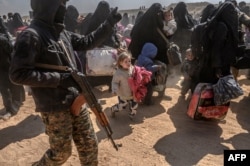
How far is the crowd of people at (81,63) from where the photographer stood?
8.81 feet

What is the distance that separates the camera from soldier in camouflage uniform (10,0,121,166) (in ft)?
8.50

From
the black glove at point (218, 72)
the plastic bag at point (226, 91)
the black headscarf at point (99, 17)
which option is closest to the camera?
the plastic bag at point (226, 91)

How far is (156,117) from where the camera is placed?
18.1 feet

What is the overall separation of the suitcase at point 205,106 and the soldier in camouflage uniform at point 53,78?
7.18ft

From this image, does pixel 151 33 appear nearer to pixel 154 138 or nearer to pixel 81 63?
pixel 81 63

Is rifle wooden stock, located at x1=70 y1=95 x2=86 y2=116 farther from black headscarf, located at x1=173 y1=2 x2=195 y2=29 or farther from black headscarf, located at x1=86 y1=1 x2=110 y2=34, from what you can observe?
black headscarf, located at x1=173 y1=2 x2=195 y2=29

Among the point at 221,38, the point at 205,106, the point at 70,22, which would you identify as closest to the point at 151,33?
the point at 221,38

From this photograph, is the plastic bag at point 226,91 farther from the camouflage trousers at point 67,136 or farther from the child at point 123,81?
the camouflage trousers at point 67,136

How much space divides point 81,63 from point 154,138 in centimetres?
196

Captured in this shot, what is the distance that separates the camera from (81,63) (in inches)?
219

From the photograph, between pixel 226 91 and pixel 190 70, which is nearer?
pixel 226 91

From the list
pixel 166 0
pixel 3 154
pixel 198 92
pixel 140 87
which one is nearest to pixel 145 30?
pixel 140 87

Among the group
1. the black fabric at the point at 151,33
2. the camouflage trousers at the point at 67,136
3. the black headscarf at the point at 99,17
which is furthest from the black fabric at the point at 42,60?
the black headscarf at the point at 99,17

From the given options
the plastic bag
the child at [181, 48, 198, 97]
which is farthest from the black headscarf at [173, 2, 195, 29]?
the plastic bag
